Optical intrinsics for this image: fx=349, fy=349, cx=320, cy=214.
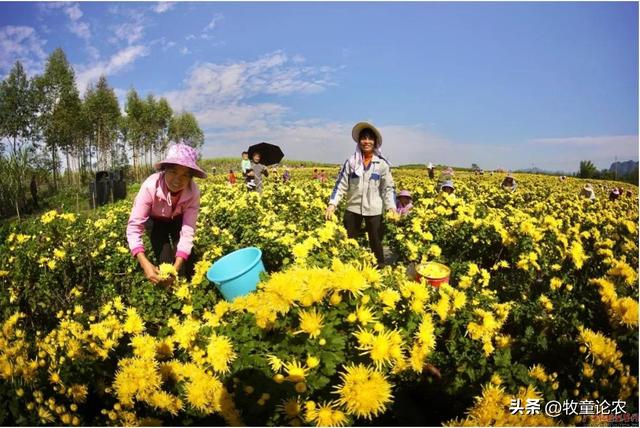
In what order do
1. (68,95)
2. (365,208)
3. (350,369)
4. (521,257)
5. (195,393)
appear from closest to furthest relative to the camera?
(350,369)
(195,393)
(521,257)
(365,208)
(68,95)

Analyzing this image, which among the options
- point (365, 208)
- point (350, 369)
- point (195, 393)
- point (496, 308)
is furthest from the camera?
point (365, 208)

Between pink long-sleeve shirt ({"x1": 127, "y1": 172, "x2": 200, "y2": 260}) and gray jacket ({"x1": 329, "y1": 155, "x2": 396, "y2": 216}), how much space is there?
5.51ft

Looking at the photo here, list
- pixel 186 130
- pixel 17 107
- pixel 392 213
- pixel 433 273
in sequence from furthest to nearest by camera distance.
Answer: pixel 186 130
pixel 17 107
pixel 392 213
pixel 433 273

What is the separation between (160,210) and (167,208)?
0.05 m

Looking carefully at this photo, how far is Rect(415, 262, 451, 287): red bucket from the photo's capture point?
10.1 feet

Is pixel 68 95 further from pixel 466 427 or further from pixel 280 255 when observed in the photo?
pixel 466 427

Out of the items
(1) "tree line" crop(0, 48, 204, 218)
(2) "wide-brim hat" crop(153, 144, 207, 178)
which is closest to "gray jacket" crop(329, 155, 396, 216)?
(2) "wide-brim hat" crop(153, 144, 207, 178)

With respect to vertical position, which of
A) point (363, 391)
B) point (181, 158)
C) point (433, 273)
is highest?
point (181, 158)

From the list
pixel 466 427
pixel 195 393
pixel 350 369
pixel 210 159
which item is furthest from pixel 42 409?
pixel 210 159

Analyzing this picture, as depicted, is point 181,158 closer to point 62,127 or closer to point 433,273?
point 433,273

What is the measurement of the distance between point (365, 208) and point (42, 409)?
3.06m

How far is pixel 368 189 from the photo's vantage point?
3.89 m

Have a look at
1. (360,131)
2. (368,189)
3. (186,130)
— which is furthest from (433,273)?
(186,130)

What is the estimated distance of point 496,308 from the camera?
227cm
